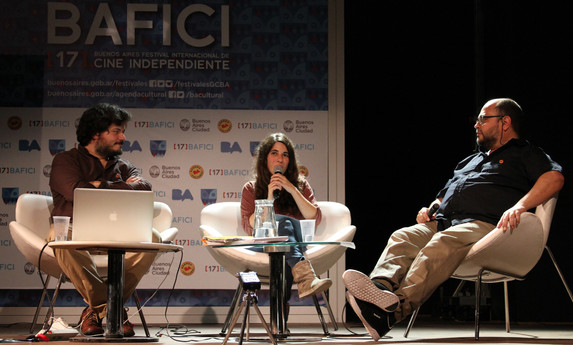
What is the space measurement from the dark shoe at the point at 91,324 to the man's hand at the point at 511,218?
7.08 feet

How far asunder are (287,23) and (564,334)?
3159 mm

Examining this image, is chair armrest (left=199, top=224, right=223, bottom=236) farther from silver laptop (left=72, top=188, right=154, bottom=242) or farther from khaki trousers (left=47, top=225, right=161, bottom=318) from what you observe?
silver laptop (left=72, top=188, right=154, bottom=242)

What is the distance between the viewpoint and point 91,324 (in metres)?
3.74

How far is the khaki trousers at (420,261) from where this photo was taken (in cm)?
342

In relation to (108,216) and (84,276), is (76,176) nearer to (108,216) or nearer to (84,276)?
(84,276)

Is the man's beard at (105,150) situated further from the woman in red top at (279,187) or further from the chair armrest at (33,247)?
the woman in red top at (279,187)

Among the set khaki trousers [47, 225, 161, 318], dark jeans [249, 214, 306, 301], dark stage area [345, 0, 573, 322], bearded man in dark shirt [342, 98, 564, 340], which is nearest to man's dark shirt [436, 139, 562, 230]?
bearded man in dark shirt [342, 98, 564, 340]

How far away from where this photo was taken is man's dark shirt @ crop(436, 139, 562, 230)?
12.6 feet

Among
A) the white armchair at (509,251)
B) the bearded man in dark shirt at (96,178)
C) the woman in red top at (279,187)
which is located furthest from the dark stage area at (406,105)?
the bearded man in dark shirt at (96,178)

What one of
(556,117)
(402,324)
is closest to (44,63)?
(402,324)

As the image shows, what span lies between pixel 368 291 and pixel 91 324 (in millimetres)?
1505

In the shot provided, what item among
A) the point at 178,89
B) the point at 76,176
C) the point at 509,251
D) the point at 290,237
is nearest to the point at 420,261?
the point at 509,251

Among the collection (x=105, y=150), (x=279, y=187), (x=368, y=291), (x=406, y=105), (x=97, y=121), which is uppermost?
(x=406, y=105)

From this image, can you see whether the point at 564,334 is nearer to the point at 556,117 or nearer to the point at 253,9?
the point at 556,117
